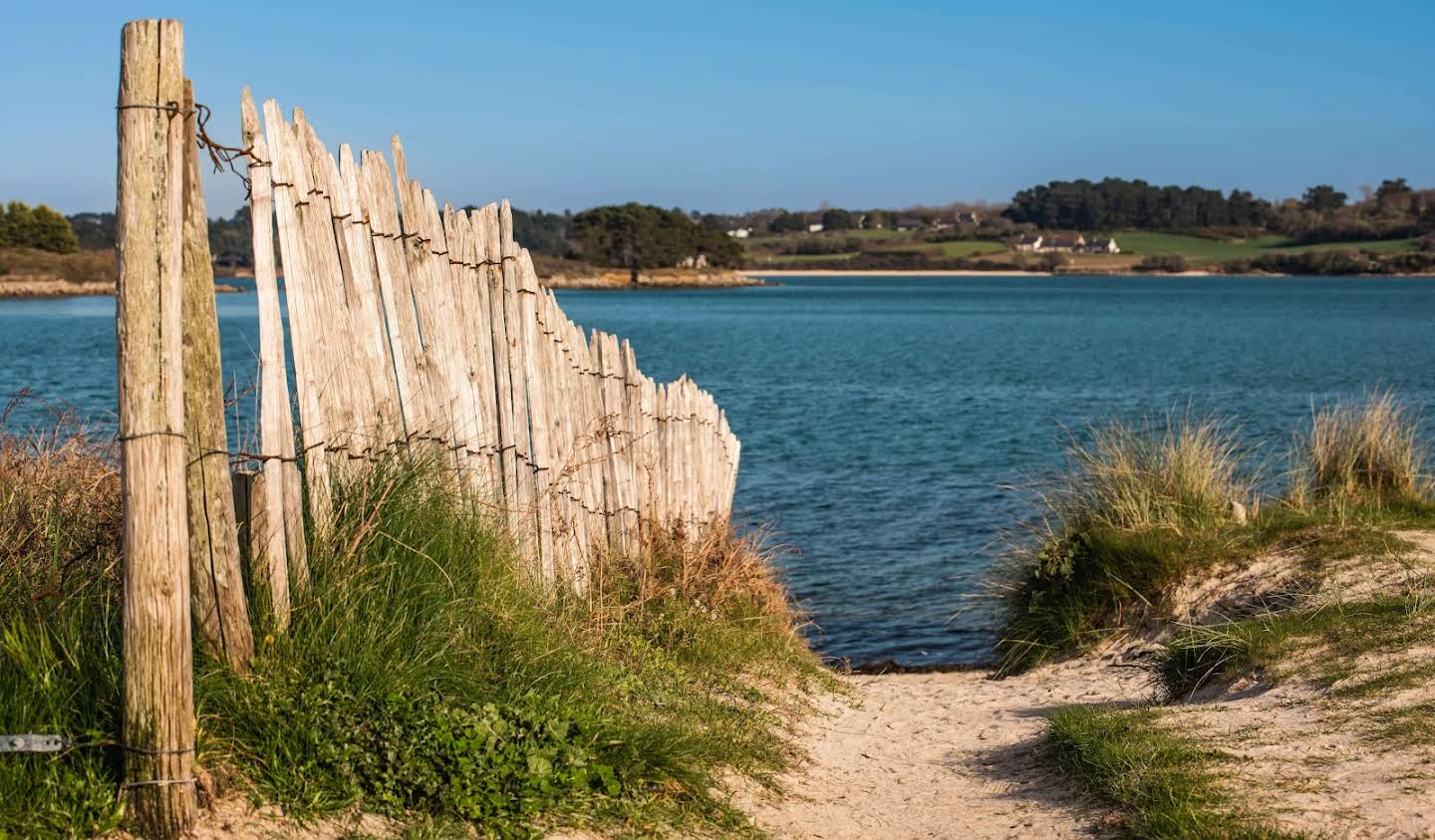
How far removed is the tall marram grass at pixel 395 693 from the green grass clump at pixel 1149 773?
138 centimetres

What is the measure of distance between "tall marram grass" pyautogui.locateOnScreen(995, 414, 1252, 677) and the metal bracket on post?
22.3ft

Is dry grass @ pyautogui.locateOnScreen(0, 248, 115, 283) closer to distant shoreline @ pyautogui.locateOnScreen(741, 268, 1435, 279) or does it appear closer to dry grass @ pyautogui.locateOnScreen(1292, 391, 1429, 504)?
distant shoreline @ pyautogui.locateOnScreen(741, 268, 1435, 279)

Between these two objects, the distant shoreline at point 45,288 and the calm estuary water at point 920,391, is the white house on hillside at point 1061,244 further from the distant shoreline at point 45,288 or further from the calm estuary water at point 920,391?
the distant shoreline at point 45,288

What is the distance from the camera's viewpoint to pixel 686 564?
8.53 meters

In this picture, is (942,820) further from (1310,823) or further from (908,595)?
(908,595)

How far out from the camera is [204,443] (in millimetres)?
4477

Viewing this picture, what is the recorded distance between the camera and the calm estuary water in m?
14.1

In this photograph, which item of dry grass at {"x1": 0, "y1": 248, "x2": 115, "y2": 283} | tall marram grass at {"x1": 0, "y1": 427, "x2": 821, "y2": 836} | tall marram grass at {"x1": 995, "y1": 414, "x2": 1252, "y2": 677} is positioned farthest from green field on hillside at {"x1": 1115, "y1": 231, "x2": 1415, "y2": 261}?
tall marram grass at {"x1": 0, "y1": 427, "x2": 821, "y2": 836}

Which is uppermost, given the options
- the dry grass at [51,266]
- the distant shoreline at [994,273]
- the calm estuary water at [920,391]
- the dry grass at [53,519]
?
the dry grass at [51,266]

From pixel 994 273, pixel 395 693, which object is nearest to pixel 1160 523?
A: pixel 395 693

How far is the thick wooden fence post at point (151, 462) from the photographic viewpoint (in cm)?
417

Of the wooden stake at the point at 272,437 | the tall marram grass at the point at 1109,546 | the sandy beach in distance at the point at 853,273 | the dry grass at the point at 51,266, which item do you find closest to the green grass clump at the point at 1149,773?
the tall marram grass at the point at 1109,546

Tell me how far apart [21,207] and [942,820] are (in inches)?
4384

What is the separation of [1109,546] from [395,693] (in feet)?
20.2
